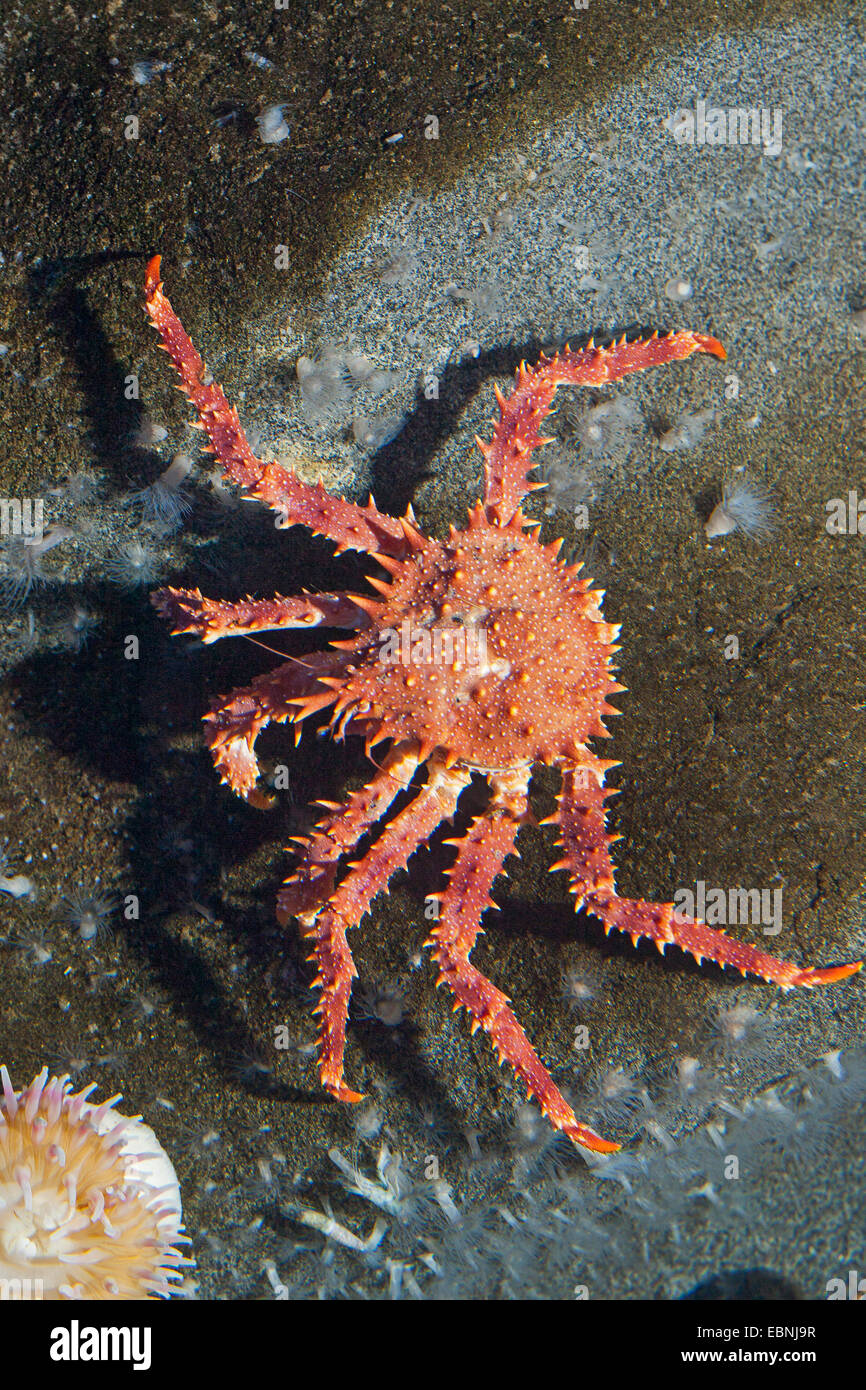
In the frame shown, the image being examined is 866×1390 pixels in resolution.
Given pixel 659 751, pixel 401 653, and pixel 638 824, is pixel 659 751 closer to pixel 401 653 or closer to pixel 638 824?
pixel 638 824

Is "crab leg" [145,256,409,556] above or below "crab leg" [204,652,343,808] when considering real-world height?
above

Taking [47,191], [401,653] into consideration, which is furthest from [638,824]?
[47,191]

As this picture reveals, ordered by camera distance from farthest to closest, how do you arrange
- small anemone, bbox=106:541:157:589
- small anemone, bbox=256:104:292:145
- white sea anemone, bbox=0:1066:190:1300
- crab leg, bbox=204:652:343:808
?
small anemone, bbox=106:541:157:589
small anemone, bbox=256:104:292:145
crab leg, bbox=204:652:343:808
white sea anemone, bbox=0:1066:190:1300

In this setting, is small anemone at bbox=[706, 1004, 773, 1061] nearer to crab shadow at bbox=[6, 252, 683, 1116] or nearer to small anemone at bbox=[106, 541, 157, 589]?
crab shadow at bbox=[6, 252, 683, 1116]

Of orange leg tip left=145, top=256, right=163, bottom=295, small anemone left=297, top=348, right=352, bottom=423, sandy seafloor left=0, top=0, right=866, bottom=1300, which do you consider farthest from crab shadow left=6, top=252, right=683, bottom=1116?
orange leg tip left=145, top=256, right=163, bottom=295

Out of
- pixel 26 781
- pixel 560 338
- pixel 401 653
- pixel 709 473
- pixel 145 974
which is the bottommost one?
pixel 145 974

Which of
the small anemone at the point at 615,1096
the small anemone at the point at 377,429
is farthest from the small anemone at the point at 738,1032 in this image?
the small anemone at the point at 377,429

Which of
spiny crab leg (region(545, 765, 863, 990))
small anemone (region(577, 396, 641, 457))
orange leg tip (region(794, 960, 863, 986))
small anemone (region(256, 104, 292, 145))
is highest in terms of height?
small anemone (region(256, 104, 292, 145))

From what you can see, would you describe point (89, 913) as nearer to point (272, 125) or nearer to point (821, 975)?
point (821, 975)
